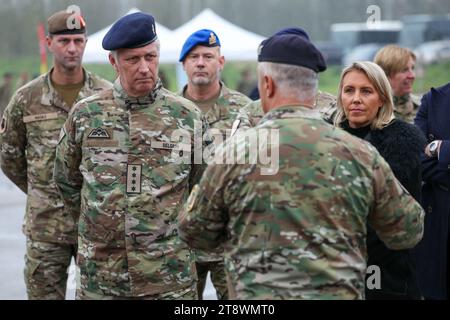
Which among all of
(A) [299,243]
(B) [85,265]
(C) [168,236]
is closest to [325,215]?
(A) [299,243]

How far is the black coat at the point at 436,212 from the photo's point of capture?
215 inches

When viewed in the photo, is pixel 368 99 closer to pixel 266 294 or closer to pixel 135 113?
pixel 135 113

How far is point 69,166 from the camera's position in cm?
498

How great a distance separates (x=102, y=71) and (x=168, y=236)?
2432 centimetres

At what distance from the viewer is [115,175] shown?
4680 millimetres

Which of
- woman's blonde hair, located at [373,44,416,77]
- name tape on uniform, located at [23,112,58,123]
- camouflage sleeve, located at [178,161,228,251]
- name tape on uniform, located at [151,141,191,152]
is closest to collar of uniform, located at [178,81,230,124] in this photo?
name tape on uniform, located at [23,112,58,123]

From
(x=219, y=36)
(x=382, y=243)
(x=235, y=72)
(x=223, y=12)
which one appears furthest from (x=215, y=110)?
(x=223, y=12)

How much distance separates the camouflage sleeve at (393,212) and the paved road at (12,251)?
458 centimetres

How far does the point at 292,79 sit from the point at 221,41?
14.5 metres

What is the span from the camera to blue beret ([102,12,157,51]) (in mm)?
4781

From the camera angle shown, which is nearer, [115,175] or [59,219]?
[115,175]

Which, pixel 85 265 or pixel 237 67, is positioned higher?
pixel 237 67

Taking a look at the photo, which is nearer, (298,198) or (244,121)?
(298,198)

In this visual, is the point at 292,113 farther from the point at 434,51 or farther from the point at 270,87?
the point at 434,51
